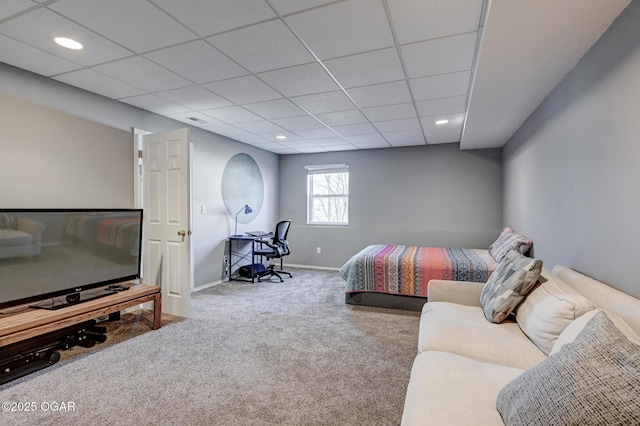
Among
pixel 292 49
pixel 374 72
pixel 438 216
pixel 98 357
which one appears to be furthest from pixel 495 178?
pixel 98 357

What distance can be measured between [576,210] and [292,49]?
2250 millimetres

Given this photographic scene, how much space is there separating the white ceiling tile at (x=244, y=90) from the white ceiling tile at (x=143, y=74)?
0.28 meters

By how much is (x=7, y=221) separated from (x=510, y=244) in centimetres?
450

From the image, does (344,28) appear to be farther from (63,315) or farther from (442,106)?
(63,315)

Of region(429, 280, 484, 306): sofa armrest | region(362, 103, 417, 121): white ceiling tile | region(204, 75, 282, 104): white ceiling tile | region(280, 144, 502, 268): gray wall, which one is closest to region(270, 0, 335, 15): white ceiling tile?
region(204, 75, 282, 104): white ceiling tile

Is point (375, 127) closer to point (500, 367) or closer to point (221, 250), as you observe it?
point (221, 250)

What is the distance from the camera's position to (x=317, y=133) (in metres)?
4.64

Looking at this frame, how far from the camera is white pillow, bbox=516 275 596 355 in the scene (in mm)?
1450

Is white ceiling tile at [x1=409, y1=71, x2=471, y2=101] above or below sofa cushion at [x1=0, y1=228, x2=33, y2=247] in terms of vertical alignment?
above

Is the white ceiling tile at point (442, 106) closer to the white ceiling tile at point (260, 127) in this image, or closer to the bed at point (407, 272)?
the bed at point (407, 272)

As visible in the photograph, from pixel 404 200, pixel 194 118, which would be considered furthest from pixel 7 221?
pixel 404 200

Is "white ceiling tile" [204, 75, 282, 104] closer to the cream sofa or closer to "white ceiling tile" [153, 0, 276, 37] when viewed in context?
"white ceiling tile" [153, 0, 276, 37]

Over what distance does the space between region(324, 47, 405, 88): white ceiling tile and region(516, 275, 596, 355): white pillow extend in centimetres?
184

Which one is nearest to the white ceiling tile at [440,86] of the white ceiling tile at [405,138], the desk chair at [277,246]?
the white ceiling tile at [405,138]
